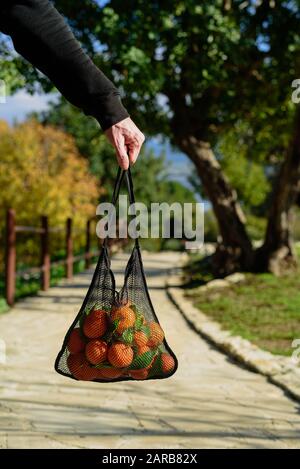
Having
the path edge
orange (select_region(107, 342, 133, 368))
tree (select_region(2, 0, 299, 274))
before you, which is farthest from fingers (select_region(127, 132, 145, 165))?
tree (select_region(2, 0, 299, 274))

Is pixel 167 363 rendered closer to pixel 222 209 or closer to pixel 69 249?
pixel 222 209

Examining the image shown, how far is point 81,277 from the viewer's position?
1588 cm

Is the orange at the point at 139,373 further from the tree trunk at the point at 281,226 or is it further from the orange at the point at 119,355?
the tree trunk at the point at 281,226

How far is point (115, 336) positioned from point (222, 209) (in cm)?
1131

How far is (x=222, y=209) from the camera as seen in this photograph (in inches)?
538

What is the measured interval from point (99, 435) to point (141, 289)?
72.2 inches

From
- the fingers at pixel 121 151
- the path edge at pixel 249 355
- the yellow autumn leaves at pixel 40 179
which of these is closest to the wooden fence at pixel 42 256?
the yellow autumn leaves at pixel 40 179

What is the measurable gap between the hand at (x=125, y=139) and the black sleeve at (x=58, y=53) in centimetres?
4

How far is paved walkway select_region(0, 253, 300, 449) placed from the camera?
410cm

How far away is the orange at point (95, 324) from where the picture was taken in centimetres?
250

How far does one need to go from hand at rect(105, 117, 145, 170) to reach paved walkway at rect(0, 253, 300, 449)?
100 inches

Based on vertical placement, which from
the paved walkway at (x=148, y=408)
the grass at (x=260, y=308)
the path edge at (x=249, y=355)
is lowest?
the paved walkway at (x=148, y=408)

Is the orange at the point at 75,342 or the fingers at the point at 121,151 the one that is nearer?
the fingers at the point at 121,151
